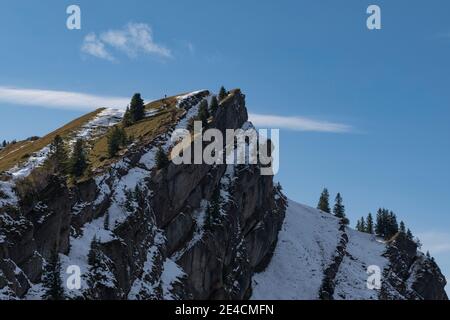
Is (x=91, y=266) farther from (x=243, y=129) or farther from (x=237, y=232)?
(x=243, y=129)

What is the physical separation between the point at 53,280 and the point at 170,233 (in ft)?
119

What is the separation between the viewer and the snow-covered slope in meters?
125

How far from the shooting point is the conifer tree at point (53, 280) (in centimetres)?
7438

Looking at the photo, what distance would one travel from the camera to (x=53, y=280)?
7531 cm

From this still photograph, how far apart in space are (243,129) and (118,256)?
60.5m

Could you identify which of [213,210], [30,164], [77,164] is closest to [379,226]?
[213,210]

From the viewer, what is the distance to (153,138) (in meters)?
122

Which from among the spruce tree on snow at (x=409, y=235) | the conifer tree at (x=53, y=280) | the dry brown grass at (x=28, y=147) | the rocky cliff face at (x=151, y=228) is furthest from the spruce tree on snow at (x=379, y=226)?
the conifer tree at (x=53, y=280)

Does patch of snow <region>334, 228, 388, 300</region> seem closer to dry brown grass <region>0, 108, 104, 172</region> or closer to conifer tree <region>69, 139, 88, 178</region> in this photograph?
conifer tree <region>69, 139, 88, 178</region>

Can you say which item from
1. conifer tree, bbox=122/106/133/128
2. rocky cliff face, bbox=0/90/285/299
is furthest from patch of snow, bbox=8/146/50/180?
conifer tree, bbox=122/106/133/128

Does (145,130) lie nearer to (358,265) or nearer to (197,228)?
(197,228)

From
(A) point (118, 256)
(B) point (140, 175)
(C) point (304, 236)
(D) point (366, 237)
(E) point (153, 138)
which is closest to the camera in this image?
(A) point (118, 256)

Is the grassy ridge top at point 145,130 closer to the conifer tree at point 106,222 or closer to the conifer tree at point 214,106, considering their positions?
the conifer tree at point 214,106
